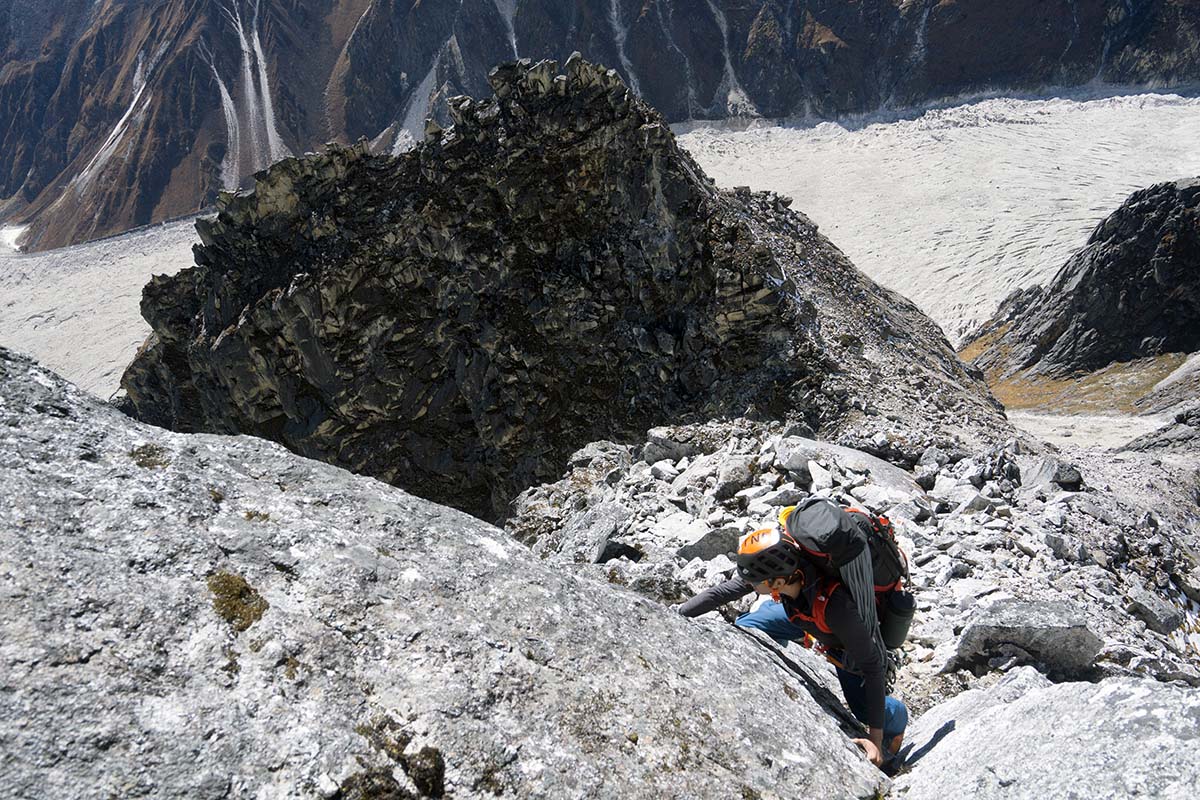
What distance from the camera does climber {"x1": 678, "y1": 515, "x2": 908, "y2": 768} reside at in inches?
229

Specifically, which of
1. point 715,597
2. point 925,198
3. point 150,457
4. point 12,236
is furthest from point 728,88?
point 12,236

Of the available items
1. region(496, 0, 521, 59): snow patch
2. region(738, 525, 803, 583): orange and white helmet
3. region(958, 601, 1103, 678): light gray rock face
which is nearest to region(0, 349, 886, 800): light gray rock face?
region(738, 525, 803, 583): orange and white helmet

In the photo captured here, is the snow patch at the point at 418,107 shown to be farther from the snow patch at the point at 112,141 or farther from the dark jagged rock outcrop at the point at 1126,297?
the dark jagged rock outcrop at the point at 1126,297

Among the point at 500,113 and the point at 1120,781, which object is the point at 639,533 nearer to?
the point at 1120,781

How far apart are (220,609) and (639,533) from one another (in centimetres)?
822

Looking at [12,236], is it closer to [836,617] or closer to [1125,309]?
[1125,309]

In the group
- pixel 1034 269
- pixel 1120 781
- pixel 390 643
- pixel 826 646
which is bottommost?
pixel 1034 269

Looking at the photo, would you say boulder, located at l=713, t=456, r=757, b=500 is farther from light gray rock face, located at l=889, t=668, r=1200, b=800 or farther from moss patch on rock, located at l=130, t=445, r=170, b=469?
moss patch on rock, located at l=130, t=445, r=170, b=469

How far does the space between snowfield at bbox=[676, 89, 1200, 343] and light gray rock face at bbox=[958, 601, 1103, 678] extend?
49194 millimetres

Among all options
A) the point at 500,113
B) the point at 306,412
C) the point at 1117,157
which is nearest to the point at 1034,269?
the point at 1117,157

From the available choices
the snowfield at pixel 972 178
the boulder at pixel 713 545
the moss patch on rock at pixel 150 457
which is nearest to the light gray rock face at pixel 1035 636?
the boulder at pixel 713 545

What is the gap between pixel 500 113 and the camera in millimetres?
25859

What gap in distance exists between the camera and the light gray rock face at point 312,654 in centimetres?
379

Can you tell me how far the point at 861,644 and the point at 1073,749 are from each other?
1.65 metres
